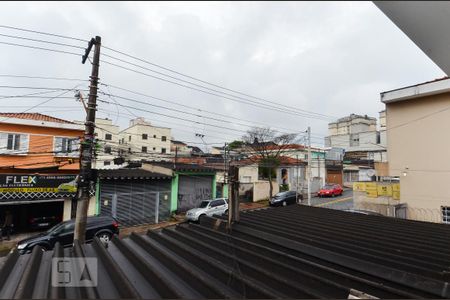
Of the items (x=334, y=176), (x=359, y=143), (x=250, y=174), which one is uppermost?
(x=359, y=143)

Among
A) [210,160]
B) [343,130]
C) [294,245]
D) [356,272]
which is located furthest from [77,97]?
[343,130]

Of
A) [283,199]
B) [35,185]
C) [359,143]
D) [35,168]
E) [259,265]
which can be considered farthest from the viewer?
[359,143]

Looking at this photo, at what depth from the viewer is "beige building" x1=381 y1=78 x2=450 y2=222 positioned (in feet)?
44.5

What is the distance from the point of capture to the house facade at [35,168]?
51.4 ft

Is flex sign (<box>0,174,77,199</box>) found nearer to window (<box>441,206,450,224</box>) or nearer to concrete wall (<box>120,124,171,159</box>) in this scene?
window (<box>441,206,450,224</box>)

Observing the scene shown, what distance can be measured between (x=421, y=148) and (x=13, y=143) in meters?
24.7

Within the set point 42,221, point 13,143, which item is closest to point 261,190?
point 42,221

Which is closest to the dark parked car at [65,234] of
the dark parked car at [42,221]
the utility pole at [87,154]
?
the utility pole at [87,154]

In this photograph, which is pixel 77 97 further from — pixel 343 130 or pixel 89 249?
pixel 343 130

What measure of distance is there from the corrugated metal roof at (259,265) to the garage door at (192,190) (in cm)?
1759

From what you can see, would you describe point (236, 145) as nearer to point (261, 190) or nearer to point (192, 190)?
point (261, 190)

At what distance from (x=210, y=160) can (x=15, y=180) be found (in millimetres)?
34558

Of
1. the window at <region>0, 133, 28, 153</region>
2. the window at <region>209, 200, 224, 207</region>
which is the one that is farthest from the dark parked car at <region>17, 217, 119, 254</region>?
the window at <region>0, 133, 28, 153</region>

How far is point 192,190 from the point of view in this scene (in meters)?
24.4
